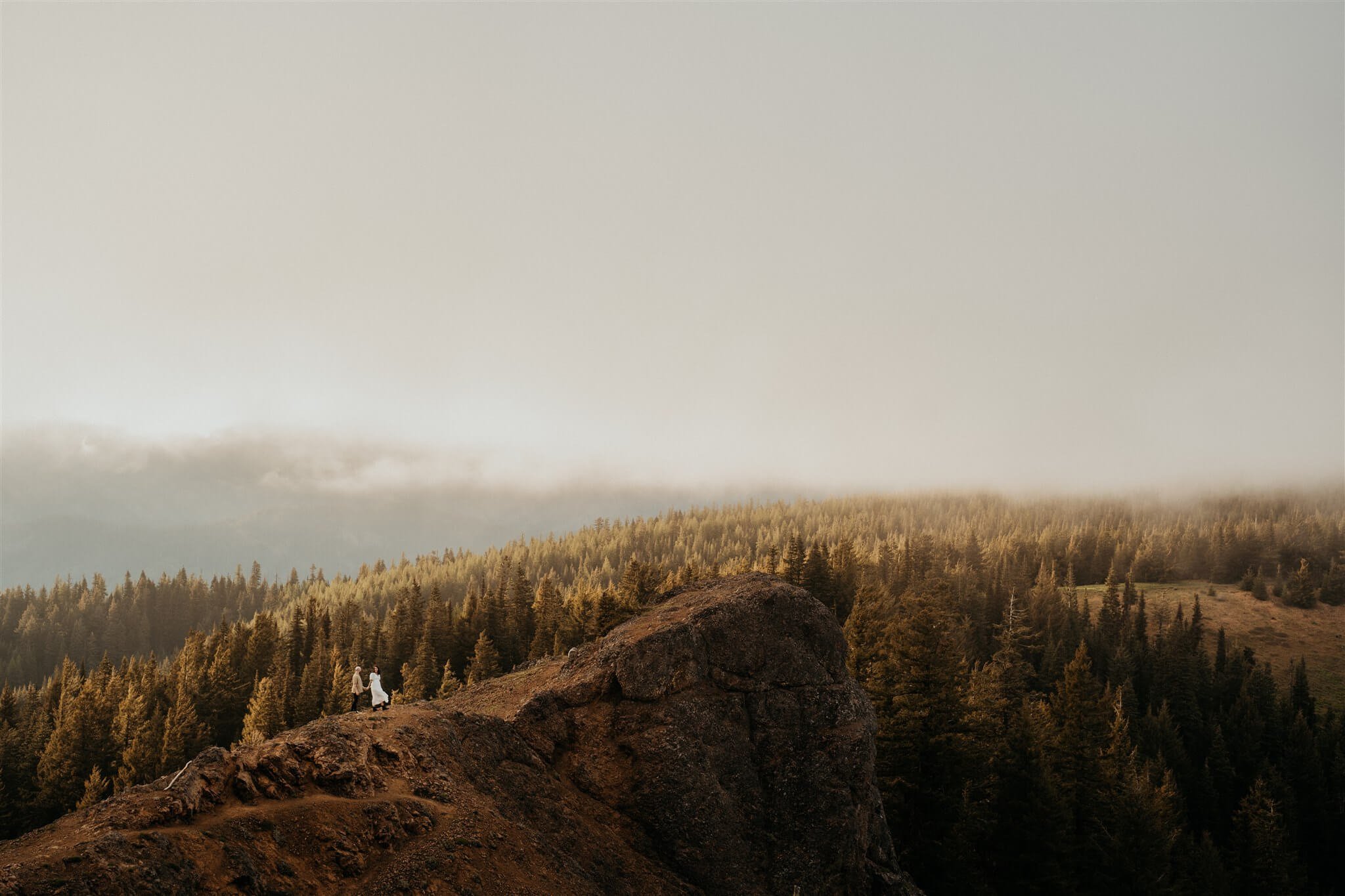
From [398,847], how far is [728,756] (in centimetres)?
1169

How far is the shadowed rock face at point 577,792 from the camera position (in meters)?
13.8

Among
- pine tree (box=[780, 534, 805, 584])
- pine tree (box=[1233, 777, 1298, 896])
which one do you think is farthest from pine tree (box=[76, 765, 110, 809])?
pine tree (box=[1233, 777, 1298, 896])

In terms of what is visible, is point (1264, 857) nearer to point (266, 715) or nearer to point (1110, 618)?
point (1110, 618)

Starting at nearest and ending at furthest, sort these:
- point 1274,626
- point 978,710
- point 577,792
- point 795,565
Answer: point 577,792 → point 978,710 → point 795,565 → point 1274,626

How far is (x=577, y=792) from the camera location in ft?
75.1

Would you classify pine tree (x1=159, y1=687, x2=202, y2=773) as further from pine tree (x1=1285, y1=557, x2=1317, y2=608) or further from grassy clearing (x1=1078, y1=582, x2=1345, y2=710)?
pine tree (x1=1285, y1=557, x2=1317, y2=608)

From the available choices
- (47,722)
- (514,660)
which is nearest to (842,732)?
(514,660)

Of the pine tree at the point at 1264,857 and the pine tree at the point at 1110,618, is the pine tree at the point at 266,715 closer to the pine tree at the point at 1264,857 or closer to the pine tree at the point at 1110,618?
the pine tree at the point at 1264,857

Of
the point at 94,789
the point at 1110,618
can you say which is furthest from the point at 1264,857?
the point at 94,789

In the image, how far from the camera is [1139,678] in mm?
101688

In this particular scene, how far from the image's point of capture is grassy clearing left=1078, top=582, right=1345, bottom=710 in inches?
4892

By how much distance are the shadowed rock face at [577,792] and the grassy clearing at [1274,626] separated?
13246 centimetres

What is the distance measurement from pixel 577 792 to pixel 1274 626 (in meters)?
175

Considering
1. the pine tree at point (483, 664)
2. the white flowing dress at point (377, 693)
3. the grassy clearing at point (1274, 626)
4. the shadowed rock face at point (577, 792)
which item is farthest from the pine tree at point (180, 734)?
the grassy clearing at point (1274, 626)
